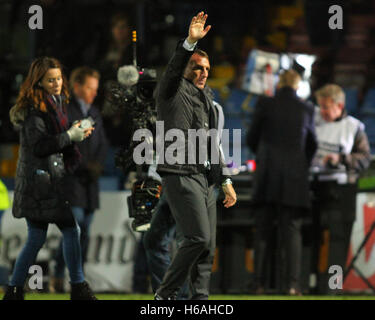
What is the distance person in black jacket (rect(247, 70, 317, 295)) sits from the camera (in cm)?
970

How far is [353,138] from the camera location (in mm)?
10539

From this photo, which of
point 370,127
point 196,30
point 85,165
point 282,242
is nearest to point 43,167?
point 196,30

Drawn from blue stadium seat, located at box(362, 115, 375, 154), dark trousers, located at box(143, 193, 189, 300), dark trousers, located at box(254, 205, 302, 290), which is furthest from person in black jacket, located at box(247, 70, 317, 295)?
blue stadium seat, located at box(362, 115, 375, 154)

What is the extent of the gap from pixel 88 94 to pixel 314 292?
119 inches

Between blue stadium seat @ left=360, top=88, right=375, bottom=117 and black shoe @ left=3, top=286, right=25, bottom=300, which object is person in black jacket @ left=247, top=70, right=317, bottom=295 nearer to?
black shoe @ left=3, top=286, right=25, bottom=300

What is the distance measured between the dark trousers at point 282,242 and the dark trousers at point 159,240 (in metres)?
2.27

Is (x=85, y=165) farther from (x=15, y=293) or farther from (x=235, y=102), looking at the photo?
(x=235, y=102)

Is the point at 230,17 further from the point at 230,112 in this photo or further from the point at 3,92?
the point at 3,92

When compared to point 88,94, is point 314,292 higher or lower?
lower

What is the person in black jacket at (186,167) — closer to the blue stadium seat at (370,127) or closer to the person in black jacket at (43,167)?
the person in black jacket at (43,167)

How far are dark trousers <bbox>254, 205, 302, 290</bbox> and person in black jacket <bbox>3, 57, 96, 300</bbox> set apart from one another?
9.19ft

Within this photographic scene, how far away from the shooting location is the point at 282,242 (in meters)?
9.89

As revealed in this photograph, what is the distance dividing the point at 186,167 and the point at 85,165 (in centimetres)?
305
